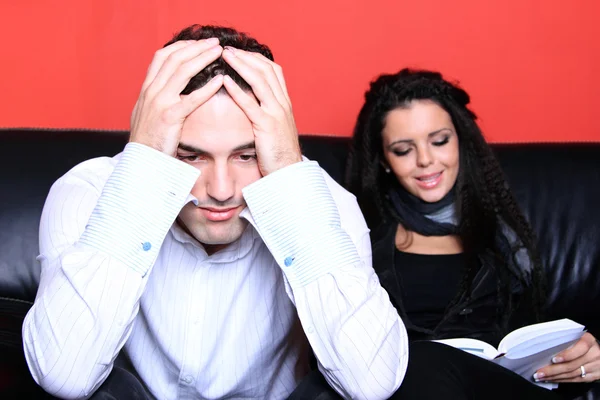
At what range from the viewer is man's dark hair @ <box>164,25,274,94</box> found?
4.59 ft

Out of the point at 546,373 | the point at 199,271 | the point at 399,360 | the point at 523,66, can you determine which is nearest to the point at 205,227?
the point at 199,271

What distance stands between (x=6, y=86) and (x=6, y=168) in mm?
619

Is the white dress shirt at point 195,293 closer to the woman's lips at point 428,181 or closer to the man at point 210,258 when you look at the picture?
the man at point 210,258

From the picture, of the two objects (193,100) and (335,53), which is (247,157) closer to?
(193,100)

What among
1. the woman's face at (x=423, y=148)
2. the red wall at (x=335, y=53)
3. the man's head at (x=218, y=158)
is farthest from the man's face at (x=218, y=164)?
the red wall at (x=335, y=53)

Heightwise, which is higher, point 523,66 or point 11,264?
point 523,66

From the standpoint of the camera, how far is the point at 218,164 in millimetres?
1384

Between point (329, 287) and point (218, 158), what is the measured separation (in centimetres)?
34

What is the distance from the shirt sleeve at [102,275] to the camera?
117 cm

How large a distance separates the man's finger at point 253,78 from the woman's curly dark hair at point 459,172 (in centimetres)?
89

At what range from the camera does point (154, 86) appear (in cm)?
137

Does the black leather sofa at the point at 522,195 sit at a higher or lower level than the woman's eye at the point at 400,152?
lower

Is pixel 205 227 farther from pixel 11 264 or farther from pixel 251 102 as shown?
pixel 11 264

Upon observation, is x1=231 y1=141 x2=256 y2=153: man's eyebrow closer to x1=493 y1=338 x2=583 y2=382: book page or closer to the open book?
the open book
